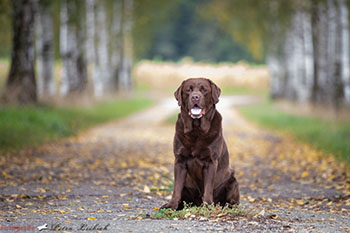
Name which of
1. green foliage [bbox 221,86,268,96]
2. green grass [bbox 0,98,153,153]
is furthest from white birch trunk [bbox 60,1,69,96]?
green foliage [bbox 221,86,268,96]

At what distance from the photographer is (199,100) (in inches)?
253

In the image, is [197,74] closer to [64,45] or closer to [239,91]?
[239,91]

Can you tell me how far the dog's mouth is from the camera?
21.3ft

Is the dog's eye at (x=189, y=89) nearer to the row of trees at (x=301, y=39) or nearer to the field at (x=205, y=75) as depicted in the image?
the row of trees at (x=301, y=39)

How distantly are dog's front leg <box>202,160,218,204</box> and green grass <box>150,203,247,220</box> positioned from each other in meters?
0.09

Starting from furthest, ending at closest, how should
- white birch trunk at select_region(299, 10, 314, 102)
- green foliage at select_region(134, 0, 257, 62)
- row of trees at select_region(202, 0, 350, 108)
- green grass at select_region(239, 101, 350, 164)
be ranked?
green foliage at select_region(134, 0, 257, 62), white birch trunk at select_region(299, 10, 314, 102), row of trees at select_region(202, 0, 350, 108), green grass at select_region(239, 101, 350, 164)

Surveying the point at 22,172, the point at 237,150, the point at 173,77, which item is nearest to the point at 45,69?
the point at 237,150

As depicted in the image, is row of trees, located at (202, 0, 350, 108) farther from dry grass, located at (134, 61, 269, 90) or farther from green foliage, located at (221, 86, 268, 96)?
dry grass, located at (134, 61, 269, 90)

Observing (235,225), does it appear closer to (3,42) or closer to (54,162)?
(54,162)

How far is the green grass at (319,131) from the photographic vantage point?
13.2 meters

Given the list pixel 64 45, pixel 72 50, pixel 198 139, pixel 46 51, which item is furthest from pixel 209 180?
pixel 72 50

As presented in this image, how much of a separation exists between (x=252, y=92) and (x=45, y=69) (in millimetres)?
39037

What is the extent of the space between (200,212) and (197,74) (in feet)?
181

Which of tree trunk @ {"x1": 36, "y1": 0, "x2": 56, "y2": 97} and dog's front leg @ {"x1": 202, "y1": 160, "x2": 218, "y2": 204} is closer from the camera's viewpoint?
dog's front leg @ {"x1": 202, "y1": 160, "x2": 218, "y2": 204}
